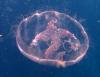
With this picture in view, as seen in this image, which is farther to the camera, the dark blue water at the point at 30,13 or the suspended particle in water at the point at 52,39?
the dark blue water at the point at 30,13

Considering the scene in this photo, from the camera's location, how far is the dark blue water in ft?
23.7

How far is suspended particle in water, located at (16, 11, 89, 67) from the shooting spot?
702cm

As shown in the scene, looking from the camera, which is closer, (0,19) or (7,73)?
(7,73)

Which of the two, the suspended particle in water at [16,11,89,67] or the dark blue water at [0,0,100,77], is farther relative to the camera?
the dark blue water at [0,0,100,77]

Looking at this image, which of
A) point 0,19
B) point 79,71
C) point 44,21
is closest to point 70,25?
point 44,21

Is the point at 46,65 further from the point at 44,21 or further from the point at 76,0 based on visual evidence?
the point at 76,0

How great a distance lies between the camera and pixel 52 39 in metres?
7.57

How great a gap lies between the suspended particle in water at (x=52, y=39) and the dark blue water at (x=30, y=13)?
245 mm

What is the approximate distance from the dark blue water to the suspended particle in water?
25 centimetres

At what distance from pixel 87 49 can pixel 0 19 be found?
2.02 metres

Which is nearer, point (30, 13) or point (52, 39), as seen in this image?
point (52, 39)

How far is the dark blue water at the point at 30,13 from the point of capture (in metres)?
7.22

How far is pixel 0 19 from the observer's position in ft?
25.2

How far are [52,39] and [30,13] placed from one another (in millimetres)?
782
